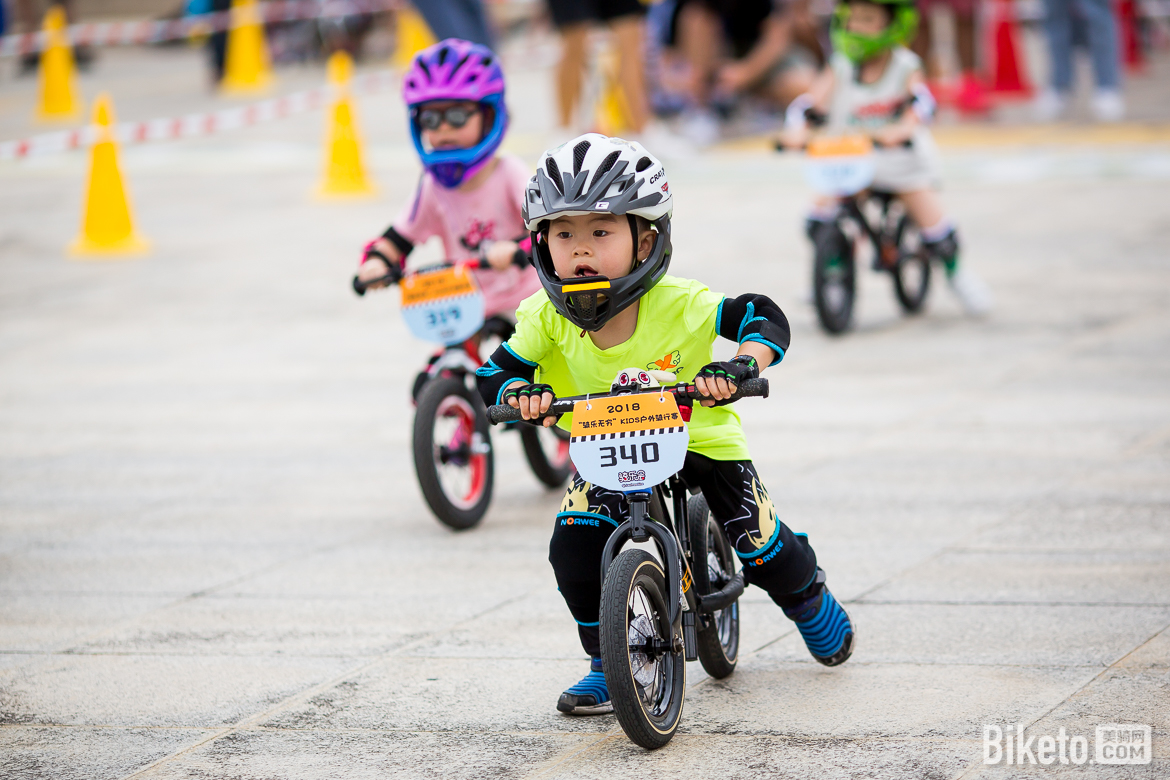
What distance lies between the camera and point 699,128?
16.2 meters

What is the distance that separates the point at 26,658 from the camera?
4.88 metres

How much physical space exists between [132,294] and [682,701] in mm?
8278

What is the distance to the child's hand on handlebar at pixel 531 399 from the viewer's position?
3844mm

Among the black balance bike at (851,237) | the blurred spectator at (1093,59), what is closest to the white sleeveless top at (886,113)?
the black balance bike at (851,237)

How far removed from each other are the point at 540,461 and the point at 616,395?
9.20ft

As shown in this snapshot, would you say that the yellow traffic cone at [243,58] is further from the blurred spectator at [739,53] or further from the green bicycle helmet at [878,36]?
the green bicycle helmet at [878,36]

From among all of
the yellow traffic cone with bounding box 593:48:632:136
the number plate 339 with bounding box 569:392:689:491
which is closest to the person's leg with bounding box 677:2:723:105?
the yellow traffic cone with bounding box 593:48:632:136

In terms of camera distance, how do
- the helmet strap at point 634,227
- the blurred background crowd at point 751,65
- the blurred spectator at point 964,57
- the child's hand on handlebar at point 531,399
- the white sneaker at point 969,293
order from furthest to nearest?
the blurred spectator at point 964,57, the blurred background crowd at point 751,65, the white sneaker at point 969,293, the helmet strap at point 634,227, the child's hand on handlebar at point 531,399

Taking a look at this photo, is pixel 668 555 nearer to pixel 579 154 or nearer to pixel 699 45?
pixel 579 154

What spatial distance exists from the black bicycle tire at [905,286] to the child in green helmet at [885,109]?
0.43 feet

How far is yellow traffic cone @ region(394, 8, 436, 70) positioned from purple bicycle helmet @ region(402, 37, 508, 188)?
17.7m

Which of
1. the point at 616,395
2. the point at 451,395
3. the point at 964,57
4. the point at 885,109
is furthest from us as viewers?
the point at 964,57

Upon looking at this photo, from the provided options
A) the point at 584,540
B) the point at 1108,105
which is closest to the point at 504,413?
the point at 584,540

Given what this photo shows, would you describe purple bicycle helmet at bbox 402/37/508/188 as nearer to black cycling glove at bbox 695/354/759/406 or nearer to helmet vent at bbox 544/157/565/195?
helmet vent at bbox 544/157/565/195
